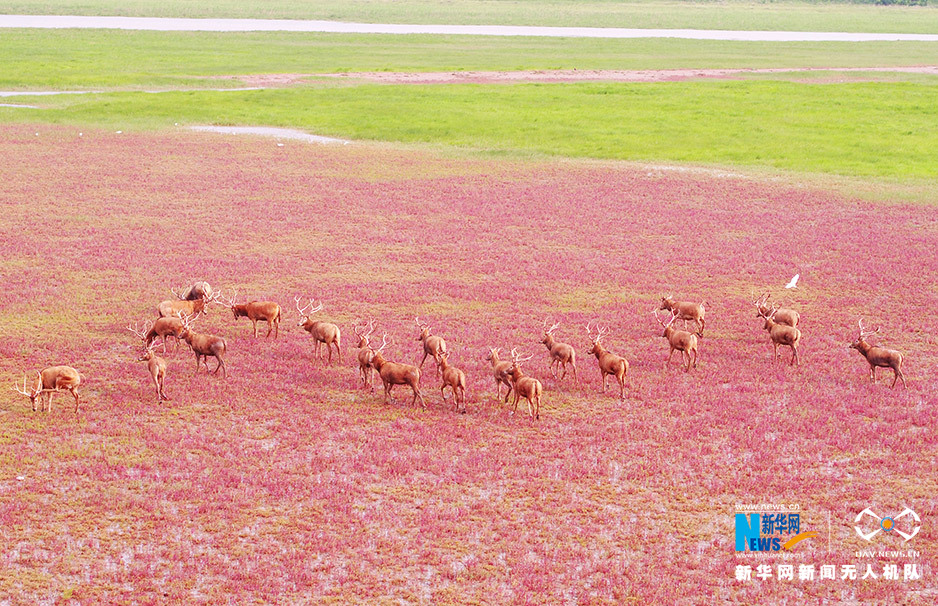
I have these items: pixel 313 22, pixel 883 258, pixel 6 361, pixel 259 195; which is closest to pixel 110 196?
pixel 259 195

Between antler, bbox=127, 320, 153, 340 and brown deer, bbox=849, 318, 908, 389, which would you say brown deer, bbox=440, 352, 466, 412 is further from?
brown deer, bbox=849, 318, 908, 389

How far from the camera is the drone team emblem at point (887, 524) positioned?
565 inches

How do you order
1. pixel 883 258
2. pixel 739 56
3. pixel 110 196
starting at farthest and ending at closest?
pixel 739 56 < pixel 110 196 < pixel 883 258

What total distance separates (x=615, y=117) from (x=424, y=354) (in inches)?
1617

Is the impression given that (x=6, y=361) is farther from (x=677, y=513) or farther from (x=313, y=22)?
(x=313, y=22)

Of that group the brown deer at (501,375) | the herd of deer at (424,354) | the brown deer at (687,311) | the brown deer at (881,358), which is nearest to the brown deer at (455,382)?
the herd of deer at (424,354)

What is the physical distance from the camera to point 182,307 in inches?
910

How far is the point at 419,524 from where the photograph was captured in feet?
47.6

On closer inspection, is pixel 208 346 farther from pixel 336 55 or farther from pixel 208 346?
pixel 336 55

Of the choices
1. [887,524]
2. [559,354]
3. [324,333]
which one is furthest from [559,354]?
[887,524]

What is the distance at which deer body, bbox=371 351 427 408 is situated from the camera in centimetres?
1880

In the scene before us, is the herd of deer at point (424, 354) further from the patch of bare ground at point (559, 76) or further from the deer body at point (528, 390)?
the patch of bare ground at point (559, 76)

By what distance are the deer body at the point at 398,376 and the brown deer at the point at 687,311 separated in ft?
25.0

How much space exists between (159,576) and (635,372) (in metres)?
11.4
